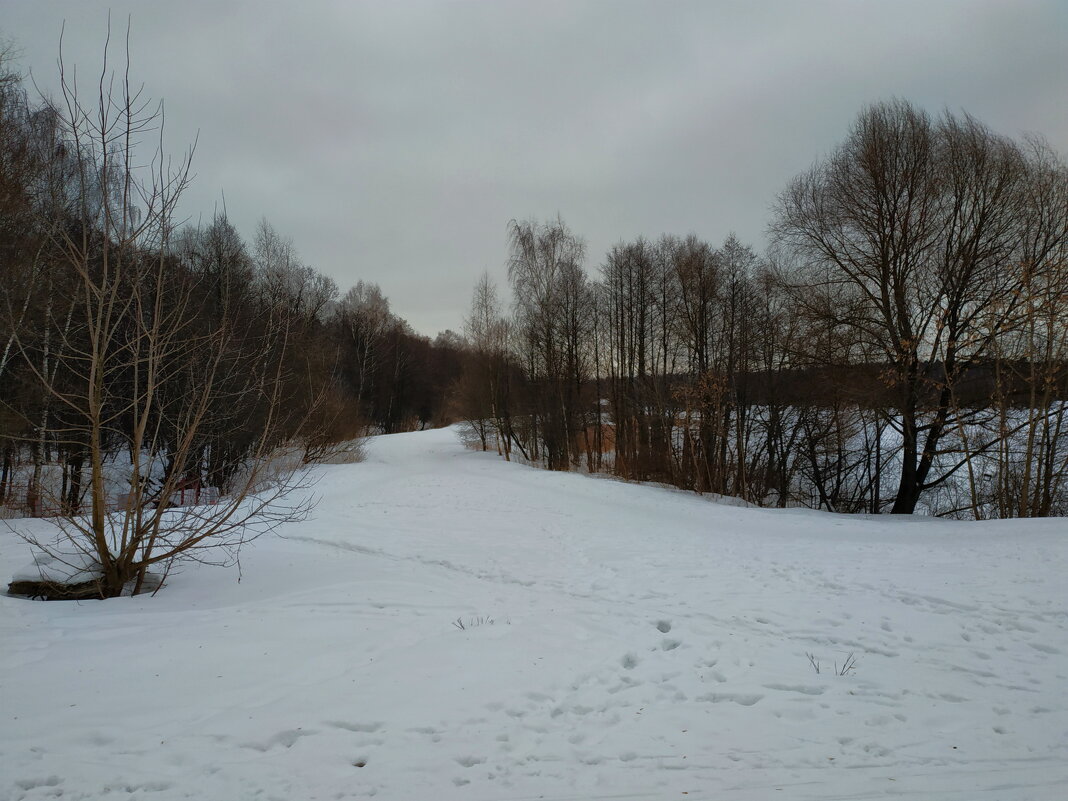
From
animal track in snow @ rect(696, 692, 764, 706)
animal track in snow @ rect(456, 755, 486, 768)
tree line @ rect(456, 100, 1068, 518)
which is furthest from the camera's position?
tree line @ rect(456, 100, 1068, 518)

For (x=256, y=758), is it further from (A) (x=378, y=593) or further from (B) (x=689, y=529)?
(B) (x=689, y=529)

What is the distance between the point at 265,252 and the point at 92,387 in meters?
26.1

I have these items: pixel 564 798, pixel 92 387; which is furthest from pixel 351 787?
pixel 92 387

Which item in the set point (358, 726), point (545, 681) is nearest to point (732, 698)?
point (545, 681)

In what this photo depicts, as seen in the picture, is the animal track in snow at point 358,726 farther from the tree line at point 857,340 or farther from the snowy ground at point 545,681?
the tree line at point 857,340

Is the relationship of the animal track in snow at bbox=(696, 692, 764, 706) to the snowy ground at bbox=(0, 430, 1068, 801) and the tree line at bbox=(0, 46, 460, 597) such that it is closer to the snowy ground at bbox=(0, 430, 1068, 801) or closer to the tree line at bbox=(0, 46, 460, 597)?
the snowy ground at bbox=(0, 430, 1068, 801)

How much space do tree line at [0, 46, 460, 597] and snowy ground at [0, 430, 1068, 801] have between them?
1042 mm

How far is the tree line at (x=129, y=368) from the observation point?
5215mm

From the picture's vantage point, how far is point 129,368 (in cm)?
1667

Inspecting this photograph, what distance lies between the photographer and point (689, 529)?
11.0 m

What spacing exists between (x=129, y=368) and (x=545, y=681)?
58.0 ft

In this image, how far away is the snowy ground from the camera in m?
2.89

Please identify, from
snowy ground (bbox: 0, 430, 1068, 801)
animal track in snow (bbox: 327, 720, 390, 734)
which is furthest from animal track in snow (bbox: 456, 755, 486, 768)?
animal track in snow (bbox: 327, 720, 390, 734)

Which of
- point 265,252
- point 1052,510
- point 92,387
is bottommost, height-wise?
point 1052,510
